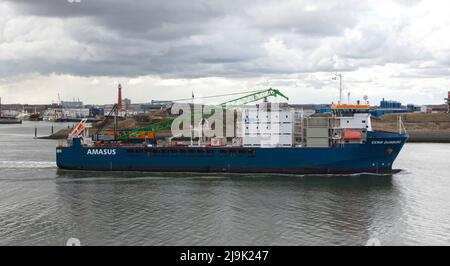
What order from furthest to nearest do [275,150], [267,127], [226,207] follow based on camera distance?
[267,127], [275,150], [226,207]

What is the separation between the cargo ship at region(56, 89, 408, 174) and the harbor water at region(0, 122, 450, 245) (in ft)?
4.36

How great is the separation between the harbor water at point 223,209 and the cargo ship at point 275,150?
1.33m

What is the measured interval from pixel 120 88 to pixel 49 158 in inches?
3242

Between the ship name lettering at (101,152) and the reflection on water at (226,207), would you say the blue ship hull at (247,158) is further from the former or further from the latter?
the reflection on water at (226,207)

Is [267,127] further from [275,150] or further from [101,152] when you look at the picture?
[101,152]

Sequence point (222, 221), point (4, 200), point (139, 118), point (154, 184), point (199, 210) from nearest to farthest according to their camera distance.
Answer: point (222, 221) → point (199, 210) → point (4, 200) → point (154, 184) → point (139, 118)

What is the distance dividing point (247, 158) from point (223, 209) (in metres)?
14.1

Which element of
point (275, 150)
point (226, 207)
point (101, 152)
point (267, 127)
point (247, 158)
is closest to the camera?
point (226, 207)

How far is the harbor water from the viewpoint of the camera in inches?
835

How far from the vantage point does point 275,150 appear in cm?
3988

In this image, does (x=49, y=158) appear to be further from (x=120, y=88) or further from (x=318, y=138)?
(x=120, y=88)

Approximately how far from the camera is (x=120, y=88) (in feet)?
446

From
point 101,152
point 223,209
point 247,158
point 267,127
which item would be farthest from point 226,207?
point 101,152
